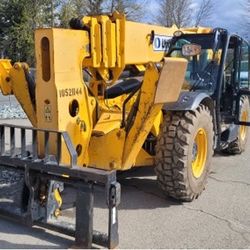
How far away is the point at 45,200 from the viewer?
15.7 feet

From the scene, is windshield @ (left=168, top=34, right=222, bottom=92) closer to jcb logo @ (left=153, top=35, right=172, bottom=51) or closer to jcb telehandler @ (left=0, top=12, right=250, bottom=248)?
jcb telehandler @ (left=0, top=12, right=250, bottom=248)

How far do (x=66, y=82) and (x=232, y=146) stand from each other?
4.55m

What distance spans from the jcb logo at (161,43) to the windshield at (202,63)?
0.51 ft

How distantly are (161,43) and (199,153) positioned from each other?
71.8 inches

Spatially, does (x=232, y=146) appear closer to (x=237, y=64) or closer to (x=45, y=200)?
(x=237, y=64)

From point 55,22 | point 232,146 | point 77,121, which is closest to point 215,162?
point 232,146

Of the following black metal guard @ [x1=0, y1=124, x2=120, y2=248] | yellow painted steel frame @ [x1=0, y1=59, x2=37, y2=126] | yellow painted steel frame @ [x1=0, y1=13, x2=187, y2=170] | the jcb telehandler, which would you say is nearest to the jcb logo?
the jcb telehandler

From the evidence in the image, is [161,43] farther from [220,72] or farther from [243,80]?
[243,80]

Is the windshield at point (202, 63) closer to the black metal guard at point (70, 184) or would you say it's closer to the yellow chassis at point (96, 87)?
the yellow chassis at point (96, 87)

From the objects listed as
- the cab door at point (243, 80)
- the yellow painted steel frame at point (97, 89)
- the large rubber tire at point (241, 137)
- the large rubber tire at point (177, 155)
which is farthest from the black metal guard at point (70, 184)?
the large rubber tire at point (241, 137)

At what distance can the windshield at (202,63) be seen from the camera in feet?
22.9

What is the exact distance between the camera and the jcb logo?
6768 millimetres

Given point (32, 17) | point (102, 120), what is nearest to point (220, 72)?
point (102, 120)

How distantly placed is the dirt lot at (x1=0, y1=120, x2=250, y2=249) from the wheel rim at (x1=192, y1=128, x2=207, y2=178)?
1.21ft
